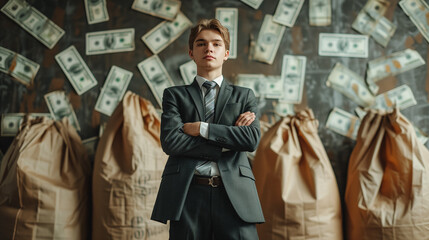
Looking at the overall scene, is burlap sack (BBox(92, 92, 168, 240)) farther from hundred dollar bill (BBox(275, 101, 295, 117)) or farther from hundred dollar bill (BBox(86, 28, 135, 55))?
hundred dollar bill (BBox(275, 101, 295, 117))

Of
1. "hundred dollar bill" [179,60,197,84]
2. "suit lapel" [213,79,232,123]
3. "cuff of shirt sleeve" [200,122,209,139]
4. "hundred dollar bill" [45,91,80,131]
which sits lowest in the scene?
"cuff of shirt sleeve" [200,122,209,139]

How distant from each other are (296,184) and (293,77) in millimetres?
684

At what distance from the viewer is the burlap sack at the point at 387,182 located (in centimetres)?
186

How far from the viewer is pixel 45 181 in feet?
6.23

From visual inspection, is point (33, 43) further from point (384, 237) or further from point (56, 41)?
point (384, 237)

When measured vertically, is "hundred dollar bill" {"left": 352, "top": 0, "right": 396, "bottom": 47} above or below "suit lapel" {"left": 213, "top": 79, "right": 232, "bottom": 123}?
above

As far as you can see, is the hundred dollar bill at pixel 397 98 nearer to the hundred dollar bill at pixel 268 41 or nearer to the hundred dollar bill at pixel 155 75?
the hundred dollar bill at pixel 268 41

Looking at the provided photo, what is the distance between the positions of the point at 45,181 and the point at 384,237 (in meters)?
1.64

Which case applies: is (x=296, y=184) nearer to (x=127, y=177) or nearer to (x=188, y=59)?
(x=127, y=177)

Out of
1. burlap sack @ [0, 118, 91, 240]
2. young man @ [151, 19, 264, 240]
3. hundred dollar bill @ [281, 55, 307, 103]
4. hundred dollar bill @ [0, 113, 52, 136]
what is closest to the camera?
young man @ [151, 19, 264, 240]

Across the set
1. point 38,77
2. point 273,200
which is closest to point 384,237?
point 273,200

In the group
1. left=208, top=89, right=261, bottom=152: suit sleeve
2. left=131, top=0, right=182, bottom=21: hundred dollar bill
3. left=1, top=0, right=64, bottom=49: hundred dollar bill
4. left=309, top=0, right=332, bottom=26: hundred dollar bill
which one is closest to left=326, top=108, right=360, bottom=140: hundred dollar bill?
left=309, top=0, right=332, bottom=26: hundred dollar bill

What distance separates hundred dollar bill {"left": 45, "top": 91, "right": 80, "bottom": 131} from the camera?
7.37ft

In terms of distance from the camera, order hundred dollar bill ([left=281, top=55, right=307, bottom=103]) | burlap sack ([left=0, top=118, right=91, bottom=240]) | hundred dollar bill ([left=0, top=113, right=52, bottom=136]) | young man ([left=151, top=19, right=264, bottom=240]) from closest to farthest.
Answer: young man ([left=151, top=19, right=264, bottom=240]) → burlap sack ([left=0, top=118, right=91, bottom=240]) → hundred dollar bill ([left=0, top=113, right=52, bottom=136]) → hundred dollar bill ([left=281, top=55, right=307, bottom=103])
